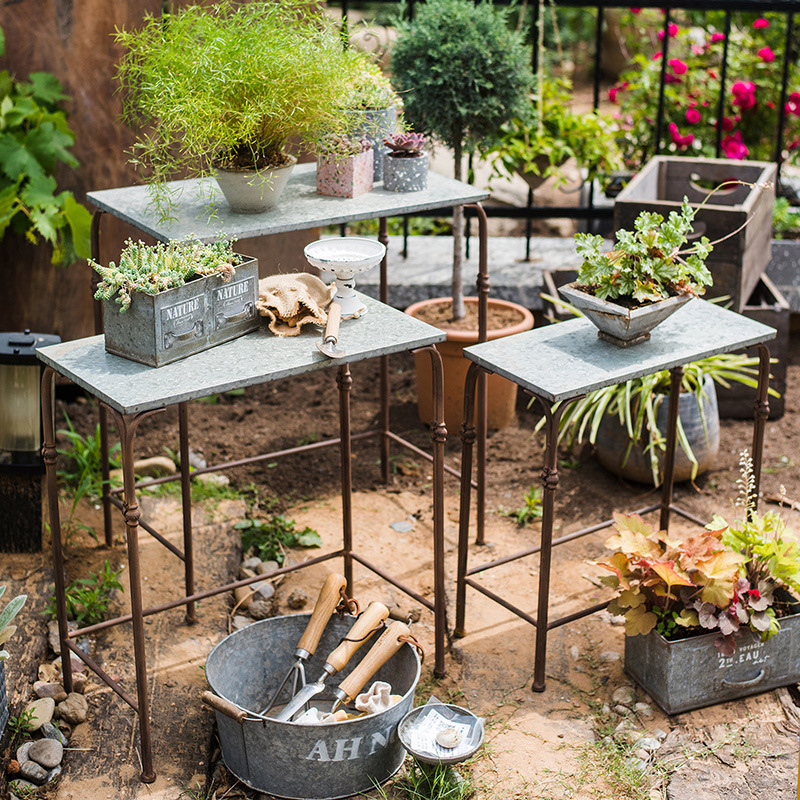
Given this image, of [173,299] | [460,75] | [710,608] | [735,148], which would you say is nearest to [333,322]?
[173,299]

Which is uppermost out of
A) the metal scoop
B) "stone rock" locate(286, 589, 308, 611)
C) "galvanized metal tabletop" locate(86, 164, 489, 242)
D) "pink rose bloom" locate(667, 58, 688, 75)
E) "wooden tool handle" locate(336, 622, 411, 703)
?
"pink rose bloom" locate(667, 58, 688, 75)

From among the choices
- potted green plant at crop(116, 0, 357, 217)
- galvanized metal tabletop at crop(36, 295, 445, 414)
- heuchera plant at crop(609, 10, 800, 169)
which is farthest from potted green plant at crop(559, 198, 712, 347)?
heuchera plant at crop(609, 10, 800, 169)

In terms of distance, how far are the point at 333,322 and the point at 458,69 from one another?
1786mm

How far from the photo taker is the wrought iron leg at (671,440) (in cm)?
400

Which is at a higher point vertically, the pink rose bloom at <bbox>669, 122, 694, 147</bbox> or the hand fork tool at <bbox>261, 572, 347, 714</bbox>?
the pink rose bloom at <bbox>669, 122, 694, 147</bbox>

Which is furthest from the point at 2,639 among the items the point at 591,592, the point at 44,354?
the point at 591,592

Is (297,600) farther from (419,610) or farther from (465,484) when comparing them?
(465,484)

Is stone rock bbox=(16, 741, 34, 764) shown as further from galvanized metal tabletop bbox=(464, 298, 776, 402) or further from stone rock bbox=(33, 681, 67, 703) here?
galvanized metal tabletop bbox=(464, 298, 776, 402)

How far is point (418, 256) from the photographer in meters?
5.73

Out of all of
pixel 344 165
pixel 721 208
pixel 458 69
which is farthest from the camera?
pixel 721 208

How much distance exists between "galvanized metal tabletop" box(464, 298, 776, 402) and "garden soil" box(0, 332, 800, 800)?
2.75 ft

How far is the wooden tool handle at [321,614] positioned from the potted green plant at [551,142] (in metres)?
2.39

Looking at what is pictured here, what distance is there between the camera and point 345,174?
3.64 meters

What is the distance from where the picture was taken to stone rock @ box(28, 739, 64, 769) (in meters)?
3.10
